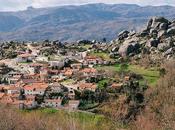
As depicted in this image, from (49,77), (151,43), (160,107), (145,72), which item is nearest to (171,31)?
(151,43)

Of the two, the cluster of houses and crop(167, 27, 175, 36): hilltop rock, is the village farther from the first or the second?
crop(167, 27, 175, 36): hilltop rock

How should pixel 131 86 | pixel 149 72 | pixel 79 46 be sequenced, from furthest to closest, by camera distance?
1. pixel 79 46
2. pixel 149 72
3. pixel 131 86

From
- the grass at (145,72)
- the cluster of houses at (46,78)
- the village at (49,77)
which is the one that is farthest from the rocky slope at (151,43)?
the grass at (145,72)

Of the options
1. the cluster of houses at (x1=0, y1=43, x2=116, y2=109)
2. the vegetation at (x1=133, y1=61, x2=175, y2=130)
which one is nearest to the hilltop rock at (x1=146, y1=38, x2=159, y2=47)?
the cluster of houses at (x1=0, y1=43, x2=116, y2=109)

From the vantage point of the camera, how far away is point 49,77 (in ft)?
350

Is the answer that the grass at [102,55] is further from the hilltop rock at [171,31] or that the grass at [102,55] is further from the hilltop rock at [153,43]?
the hilltop rock at [171,31]

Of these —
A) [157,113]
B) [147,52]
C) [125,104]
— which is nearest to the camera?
[157,113]

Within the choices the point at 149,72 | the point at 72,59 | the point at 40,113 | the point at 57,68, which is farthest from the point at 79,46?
the point at 40,113

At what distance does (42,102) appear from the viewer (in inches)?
3452

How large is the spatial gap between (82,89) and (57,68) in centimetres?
2556

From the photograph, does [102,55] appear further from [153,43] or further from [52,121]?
[52,121]

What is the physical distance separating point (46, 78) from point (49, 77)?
56.2 inches

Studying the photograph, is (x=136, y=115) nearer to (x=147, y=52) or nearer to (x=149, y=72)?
(x=149, y=72)

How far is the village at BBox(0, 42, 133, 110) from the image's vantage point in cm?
8775
